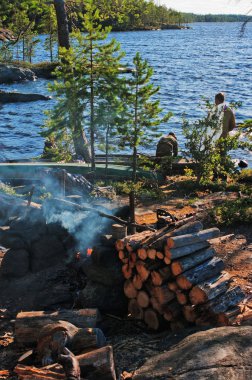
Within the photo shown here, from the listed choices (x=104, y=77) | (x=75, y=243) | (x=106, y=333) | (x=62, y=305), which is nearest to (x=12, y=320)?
(x=62, y=305)

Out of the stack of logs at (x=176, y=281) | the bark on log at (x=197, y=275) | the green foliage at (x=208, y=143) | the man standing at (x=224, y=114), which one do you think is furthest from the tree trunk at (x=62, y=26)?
the bark on log at (x=197, y=275)

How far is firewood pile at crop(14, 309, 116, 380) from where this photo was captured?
5160mm

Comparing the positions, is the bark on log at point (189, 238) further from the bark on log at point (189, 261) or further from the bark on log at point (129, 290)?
the bark on log at point (129, 290)

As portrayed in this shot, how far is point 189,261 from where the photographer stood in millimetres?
6465

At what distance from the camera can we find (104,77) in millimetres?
12578

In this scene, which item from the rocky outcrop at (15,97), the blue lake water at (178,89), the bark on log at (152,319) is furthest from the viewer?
the rocky outcrop at (15,97)

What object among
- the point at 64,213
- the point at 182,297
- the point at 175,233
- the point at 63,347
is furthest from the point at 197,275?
the point at 64,213

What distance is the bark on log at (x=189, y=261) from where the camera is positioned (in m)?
6.36

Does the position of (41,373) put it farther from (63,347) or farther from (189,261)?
(189,261)

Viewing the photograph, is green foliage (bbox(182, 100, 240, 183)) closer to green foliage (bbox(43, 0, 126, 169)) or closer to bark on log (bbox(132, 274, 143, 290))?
green foliage (bbox(43, 0, 126, 169))

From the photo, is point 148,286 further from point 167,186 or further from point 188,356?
point 167,186

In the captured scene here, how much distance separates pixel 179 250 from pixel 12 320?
2555 millimetres

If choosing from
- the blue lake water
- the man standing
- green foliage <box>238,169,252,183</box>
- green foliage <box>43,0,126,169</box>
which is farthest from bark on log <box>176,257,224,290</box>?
green foliage <box>238,169,252,183</box>

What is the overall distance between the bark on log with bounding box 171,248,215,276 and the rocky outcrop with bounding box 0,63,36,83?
39.4 metres
